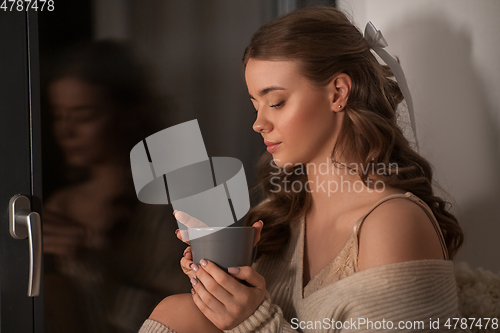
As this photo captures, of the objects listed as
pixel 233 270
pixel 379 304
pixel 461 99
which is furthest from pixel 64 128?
pixel 461 99

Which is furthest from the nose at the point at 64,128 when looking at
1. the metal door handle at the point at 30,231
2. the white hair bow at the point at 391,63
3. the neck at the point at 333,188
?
the white hair bow at the point at 391,63

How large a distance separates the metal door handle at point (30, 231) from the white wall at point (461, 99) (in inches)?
38.0

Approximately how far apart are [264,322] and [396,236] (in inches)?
11.2

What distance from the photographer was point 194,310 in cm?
78

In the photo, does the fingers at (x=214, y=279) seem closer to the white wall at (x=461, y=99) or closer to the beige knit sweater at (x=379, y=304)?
the beige knit sweater at (x=379, y=304)

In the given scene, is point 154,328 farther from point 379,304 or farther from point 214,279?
point 379,304

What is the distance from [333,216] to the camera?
0.87 m

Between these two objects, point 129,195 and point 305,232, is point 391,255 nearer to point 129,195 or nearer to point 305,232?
point 305,232

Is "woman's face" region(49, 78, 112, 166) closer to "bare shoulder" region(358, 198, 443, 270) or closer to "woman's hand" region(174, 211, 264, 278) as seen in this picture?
"woman's hand" region(174, 211, 264, 278)

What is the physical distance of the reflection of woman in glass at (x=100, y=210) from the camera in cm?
79

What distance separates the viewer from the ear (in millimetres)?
830

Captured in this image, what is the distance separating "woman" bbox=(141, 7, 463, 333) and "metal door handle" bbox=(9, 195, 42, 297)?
232 mm

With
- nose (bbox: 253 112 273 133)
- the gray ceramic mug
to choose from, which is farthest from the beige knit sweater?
nose (bbox: 253 112 273 133)

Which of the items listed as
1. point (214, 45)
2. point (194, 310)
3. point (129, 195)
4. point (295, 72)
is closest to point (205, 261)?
point (194, 310)
